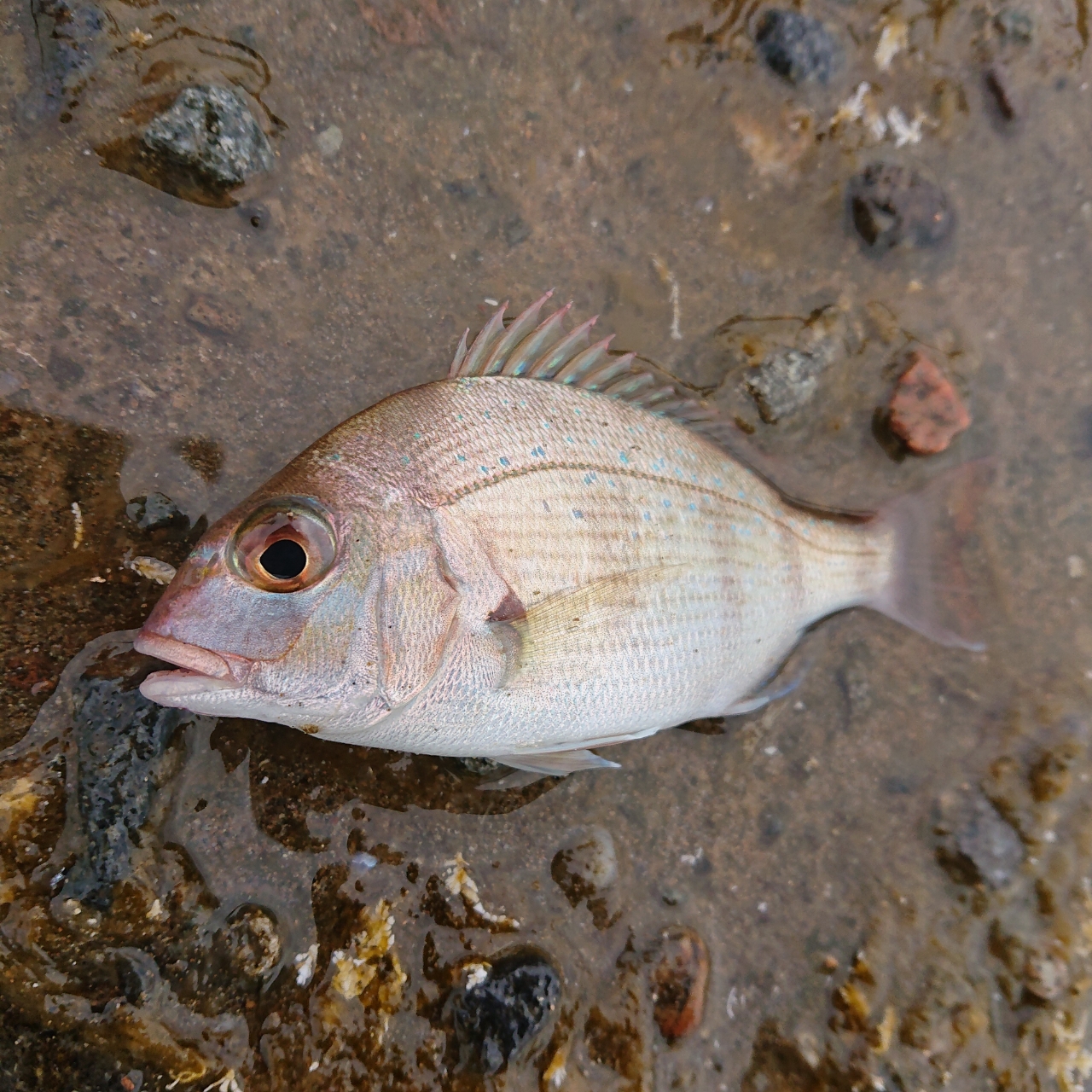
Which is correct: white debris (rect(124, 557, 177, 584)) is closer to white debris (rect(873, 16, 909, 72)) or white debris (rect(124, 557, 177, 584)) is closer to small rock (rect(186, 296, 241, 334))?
small rock (rect(186, 296, 241, 334))

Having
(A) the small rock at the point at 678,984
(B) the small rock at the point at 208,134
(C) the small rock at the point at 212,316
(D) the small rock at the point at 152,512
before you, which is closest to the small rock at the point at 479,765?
(A) the small rock at the point at 678,984

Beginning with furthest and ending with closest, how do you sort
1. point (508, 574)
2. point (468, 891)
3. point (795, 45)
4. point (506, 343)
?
point (795, 45), point (468, 891), point (506, 343), point (508, 574)

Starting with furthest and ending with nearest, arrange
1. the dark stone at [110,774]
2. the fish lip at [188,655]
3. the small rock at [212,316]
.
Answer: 1. the small rock at [212,316]
2. the dark stone at [110,774]
3. the fish lip at [188,655]

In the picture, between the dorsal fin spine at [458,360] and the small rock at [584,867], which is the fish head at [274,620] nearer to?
the dorsal fin spine at [458,360]

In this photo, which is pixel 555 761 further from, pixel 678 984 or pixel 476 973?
pixel 678 984

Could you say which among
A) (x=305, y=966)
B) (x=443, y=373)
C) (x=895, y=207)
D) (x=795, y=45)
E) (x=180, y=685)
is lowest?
(x=305, y=966)

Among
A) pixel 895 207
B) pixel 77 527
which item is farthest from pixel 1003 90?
pixel 77 527
